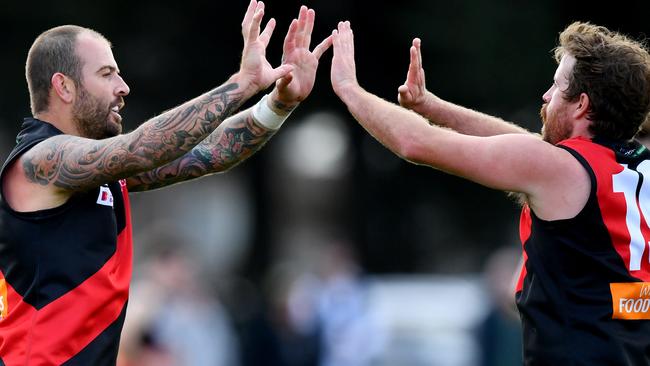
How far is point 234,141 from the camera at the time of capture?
23.5 feet

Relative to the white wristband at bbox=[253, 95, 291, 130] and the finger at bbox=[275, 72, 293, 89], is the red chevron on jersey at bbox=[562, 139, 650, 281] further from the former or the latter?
the white wristband at bbox=[253, 95, 291, 130]

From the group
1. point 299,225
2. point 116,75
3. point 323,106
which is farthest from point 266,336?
point 299,225

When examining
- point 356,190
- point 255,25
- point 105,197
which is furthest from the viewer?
point 356,190

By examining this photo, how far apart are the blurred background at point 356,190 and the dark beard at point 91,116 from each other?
667cm

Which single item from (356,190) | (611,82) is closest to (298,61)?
(611,82)

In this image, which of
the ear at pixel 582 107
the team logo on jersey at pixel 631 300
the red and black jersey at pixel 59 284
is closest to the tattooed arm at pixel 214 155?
the red and black jersey at pixel 59 284

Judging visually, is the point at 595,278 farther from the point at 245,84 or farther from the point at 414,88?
the point at 245,84

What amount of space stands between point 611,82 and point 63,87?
2.81 meters

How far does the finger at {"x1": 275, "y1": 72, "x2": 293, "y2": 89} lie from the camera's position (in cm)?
684

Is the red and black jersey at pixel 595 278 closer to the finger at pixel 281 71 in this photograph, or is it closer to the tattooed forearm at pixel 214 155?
the finger at pixel 281 71

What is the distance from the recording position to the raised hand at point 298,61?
6820 mm

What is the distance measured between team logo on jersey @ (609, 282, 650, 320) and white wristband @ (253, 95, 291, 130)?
7.02 feet

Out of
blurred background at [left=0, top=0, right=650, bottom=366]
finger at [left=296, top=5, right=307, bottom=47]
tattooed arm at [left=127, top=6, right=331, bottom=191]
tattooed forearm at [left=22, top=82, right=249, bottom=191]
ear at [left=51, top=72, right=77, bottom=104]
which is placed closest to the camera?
tattooed forearm at [left=22, top=82, right=249, bottom=191]

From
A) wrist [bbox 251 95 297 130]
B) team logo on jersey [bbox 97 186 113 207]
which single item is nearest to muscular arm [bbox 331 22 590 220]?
wrist [bbox 251 95 297 130]
